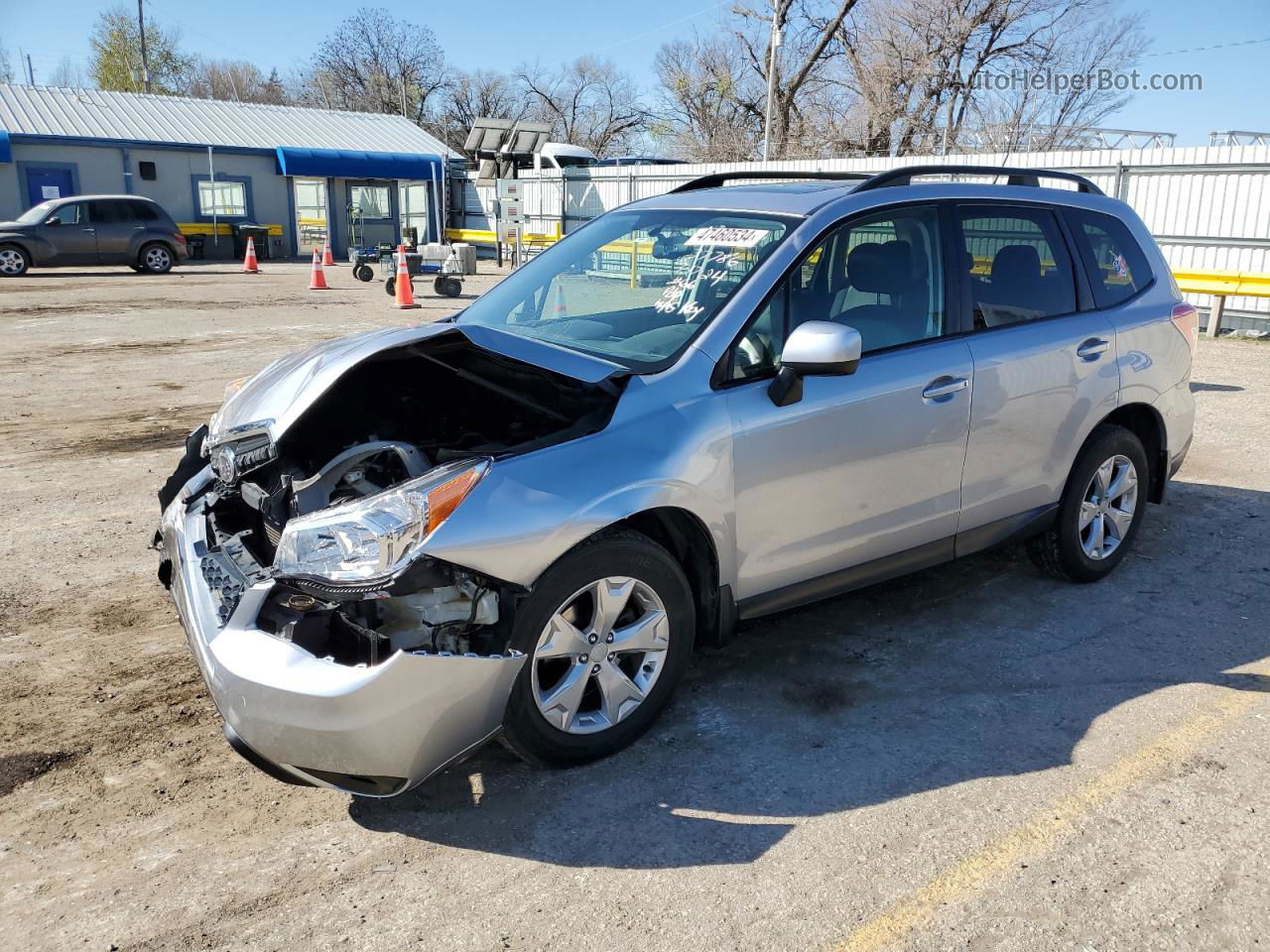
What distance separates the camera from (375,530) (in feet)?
9.20

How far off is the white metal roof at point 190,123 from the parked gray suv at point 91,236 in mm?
7793

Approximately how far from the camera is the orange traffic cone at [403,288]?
16.4 meters

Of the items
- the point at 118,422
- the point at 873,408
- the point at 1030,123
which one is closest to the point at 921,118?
the point at 1030,123

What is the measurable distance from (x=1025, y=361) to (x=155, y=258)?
78.4 ft

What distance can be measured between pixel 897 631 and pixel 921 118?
110 ft

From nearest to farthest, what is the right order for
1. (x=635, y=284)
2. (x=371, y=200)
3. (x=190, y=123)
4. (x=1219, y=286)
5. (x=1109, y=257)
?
(x=635, y=284), (x=1109, y=257), (x=1219, y=286), (x=190, y=123), (x=371, y=200)

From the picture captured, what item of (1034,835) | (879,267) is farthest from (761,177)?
(1034,835)

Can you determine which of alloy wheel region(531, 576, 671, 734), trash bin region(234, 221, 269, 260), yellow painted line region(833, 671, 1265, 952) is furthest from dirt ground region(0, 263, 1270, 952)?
trash bin region(234, 221, 269, 260)

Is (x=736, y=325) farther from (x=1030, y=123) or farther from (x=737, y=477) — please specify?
(x=1030, y=123)

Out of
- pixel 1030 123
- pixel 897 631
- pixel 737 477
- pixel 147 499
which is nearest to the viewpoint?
pixel 737 477

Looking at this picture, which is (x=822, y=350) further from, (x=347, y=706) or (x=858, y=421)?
(x=347, y=706)

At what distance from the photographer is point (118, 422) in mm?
8227

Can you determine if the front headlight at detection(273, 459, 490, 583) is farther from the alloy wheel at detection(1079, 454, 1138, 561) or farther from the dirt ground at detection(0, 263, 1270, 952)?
the alloy wheel at detection(1079, 454, 1138, 561)

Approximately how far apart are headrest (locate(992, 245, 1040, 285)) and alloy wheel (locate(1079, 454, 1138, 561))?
1009 millimetres
